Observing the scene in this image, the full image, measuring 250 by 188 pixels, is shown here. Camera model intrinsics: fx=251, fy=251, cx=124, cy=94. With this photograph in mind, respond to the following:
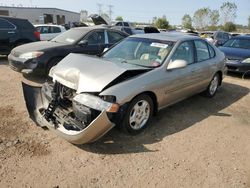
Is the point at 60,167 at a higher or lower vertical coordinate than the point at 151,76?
lower

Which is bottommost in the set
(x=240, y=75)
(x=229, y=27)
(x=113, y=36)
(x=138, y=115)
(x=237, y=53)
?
(x=229, y=27)

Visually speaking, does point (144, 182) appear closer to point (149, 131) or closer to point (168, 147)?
point (168, 147)

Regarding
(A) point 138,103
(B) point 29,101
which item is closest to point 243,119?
(A) point 138,103

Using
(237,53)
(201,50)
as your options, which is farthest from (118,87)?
(237,53)

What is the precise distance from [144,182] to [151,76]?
169 centimetres

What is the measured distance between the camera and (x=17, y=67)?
669cm

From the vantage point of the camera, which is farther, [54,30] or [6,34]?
[54,30]

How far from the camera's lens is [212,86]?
20.0 ft

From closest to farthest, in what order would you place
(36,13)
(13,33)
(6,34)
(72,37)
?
(72,37) < (6,34) < (13,33) < (36,13)

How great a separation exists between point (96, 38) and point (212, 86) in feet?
12.0

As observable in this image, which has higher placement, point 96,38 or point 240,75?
point 96,38

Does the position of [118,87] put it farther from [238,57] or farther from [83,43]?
[238,57]

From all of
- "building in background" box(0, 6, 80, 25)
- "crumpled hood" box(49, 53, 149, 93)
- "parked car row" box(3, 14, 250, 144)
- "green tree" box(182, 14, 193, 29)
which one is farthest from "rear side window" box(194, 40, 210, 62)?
"green tree" box(182, 14, 193, 29)

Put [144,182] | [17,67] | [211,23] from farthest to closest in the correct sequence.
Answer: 1. [211,23]
2. [17,67]
3. [144,182]
